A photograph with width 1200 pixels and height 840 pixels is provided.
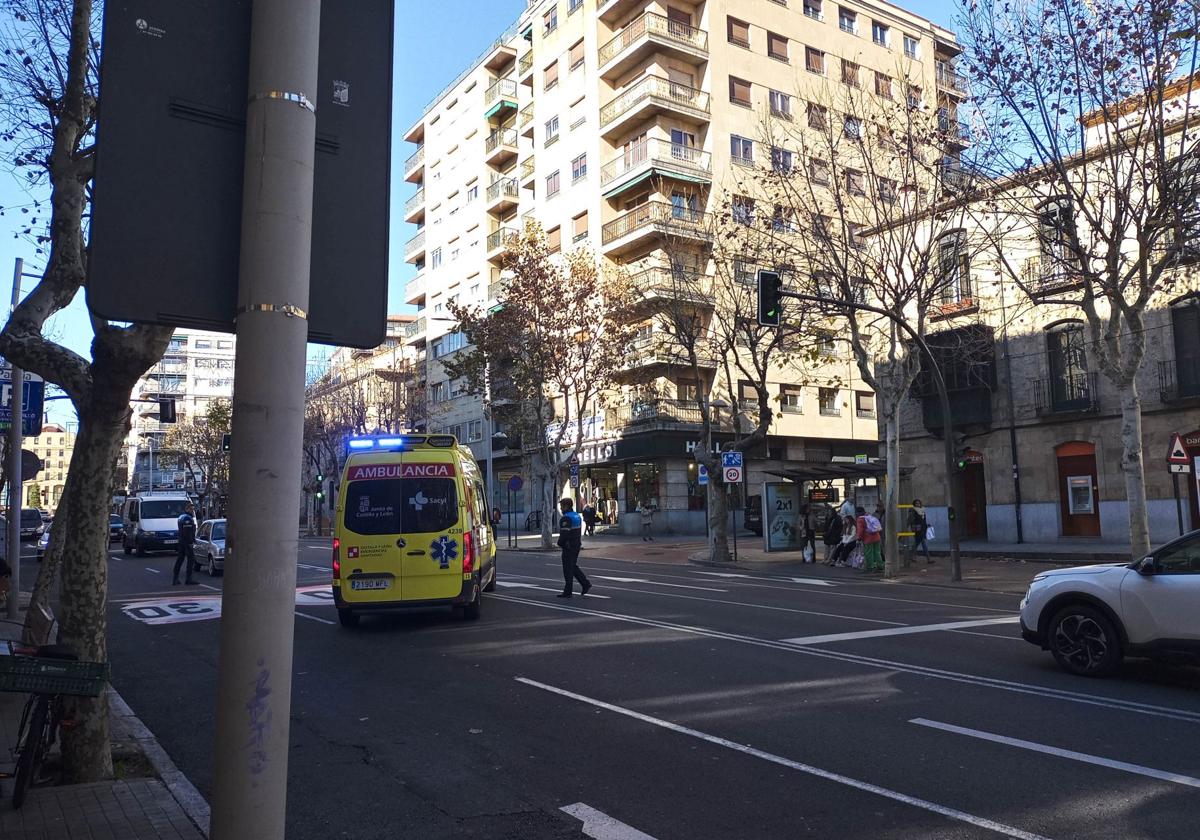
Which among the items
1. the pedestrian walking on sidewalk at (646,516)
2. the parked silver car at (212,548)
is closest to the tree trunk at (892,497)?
the parked silver car at (212,548)

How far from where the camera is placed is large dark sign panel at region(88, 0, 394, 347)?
2.40m

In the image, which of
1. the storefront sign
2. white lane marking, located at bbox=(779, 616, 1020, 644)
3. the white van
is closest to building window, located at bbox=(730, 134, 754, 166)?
the storefront sign

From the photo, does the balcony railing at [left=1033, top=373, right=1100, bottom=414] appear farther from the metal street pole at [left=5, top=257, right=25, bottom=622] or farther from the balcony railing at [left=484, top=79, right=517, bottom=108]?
the balcony railing at [left=484, top=79, right=517, bottom=108]

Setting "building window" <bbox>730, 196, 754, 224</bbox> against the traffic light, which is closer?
the traffic light

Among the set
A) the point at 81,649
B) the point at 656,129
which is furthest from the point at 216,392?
the point at 81,649

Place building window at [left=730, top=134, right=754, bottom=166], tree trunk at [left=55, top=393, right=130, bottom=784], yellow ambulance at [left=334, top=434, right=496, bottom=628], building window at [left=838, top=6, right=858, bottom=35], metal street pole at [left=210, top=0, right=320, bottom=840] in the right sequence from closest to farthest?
metal street pole at [left=210, top=0, right=320, bottom=840] → tree trunk at [left=55, top=393, right=130, bottom=784] → yellow ambulance at [left=334, top=434, right=496, bottom=628] → building window at [left=730, top=134, right=754, bottom=166] → building window at [left=838, top=6, right=858, bottom=35]

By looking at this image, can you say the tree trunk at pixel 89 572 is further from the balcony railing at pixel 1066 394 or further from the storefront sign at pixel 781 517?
the balcony railing at pixel 1066 394

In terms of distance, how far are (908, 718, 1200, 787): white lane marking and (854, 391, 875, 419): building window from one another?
46190 millimetres

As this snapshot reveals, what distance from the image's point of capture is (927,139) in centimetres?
1914

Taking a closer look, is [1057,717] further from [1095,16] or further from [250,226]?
[1095,16]

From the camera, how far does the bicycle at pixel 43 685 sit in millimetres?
4828

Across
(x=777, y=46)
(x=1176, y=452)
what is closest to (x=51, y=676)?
(x=1176, y=452)

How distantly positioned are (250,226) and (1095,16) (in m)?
18.1

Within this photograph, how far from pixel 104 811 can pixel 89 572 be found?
141 cm
